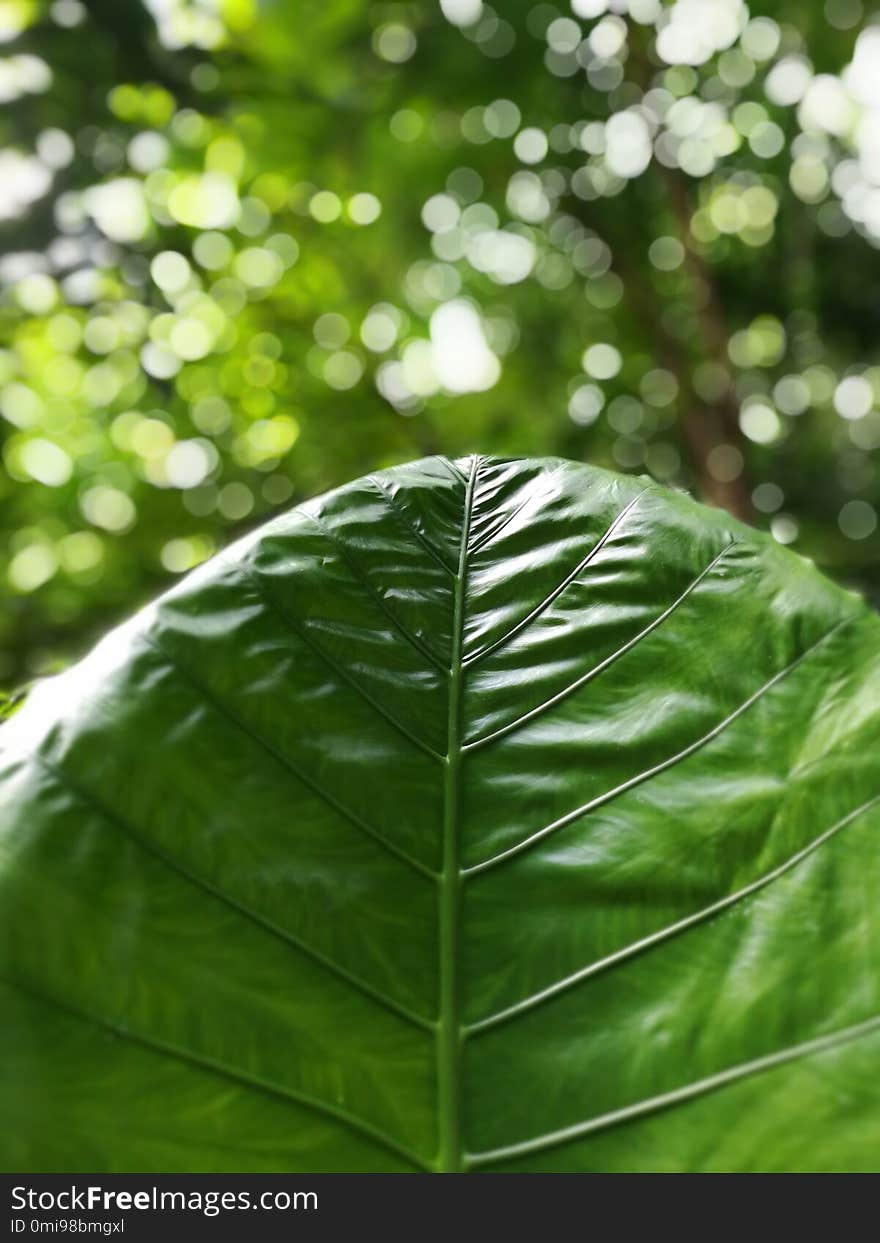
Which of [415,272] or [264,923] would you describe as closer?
[264,923]

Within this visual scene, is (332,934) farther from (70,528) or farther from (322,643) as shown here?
(70,528)

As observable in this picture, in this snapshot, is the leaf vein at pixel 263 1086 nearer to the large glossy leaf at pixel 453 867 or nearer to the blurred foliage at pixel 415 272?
the large glossy leaf at pixel 453 867

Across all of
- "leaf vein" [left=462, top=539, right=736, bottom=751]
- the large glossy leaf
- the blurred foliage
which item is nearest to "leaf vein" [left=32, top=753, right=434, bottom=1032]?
the large glossy leaf

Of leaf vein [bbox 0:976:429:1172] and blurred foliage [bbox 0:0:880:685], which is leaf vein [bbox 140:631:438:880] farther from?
blurred foliage [bbox 0:0:880:685]

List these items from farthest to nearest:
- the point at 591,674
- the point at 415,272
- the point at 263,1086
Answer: the point at 415,272, the point at 591,674, the point at 263,1086

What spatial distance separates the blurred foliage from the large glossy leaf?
1.61 meters

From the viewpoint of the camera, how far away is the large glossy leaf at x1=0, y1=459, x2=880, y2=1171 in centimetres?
44

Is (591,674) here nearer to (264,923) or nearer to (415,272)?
(264,923)

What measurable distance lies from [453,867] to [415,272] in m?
2.66

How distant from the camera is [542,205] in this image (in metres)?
2.67

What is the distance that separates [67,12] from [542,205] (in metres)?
1.25

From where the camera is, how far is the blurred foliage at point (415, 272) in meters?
2.12

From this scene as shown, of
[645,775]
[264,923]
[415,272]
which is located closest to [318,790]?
[264,923]

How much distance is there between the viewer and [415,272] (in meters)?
2.92
